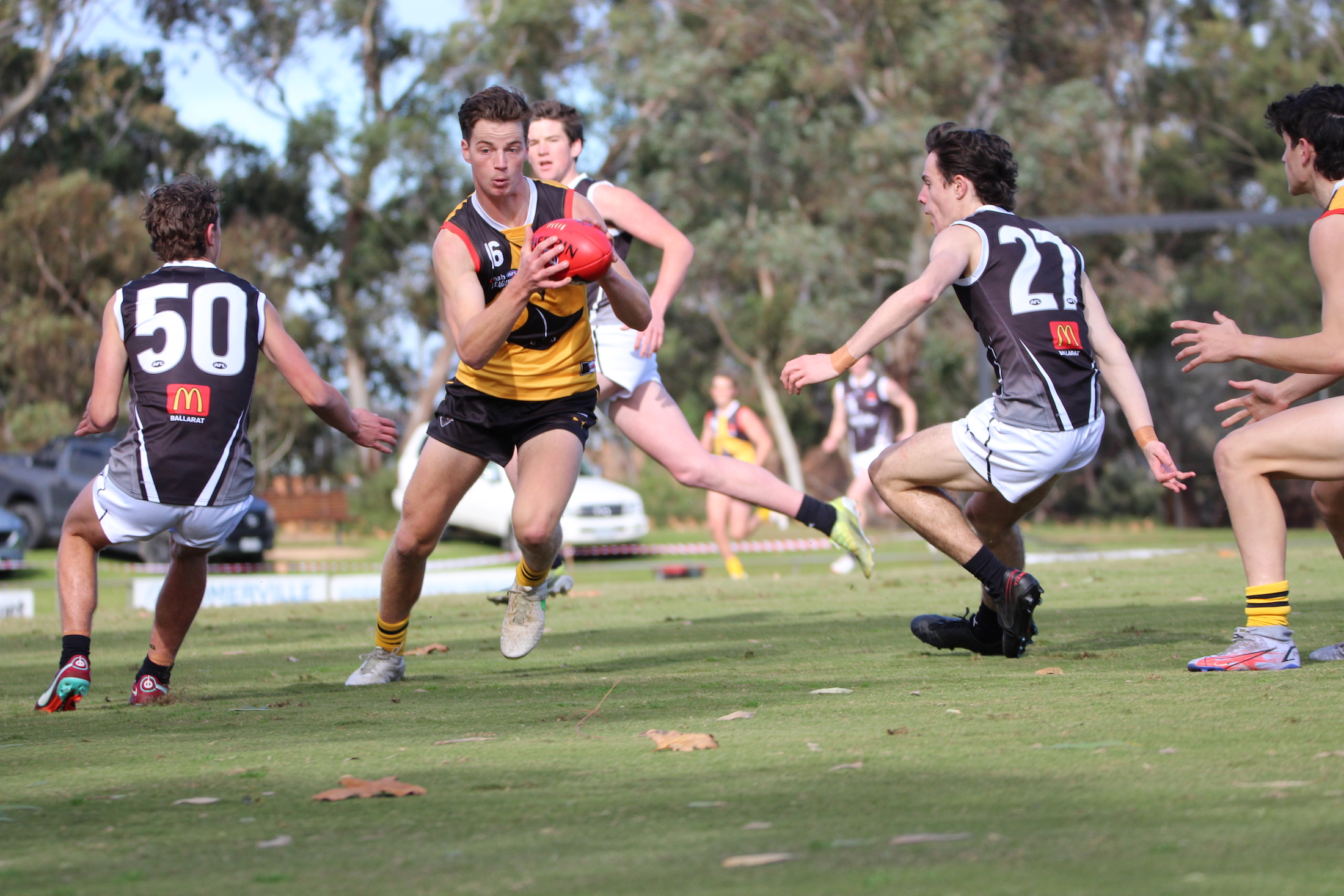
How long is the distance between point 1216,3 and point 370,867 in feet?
133

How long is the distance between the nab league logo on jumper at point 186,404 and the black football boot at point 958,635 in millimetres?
3061

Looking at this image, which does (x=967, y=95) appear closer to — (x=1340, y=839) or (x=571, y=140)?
(x=571, y=140)

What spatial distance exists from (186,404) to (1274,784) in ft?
12.9

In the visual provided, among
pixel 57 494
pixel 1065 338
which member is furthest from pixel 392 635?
pixel 57 494

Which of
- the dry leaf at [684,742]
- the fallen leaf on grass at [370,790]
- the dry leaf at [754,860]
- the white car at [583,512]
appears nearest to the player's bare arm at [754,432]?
the white car at [583,512]

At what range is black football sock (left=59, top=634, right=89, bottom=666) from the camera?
17.1 feet

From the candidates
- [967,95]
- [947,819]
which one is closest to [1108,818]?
[947,819]

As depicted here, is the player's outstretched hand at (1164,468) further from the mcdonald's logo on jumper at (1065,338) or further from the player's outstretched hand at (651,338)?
the player's outstretched hand at (651,338)

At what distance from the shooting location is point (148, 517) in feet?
17.4

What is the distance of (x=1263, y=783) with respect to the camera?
3150 mm

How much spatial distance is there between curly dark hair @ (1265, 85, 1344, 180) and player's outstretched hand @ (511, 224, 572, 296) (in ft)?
8.49

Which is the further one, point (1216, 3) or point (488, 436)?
point (1216, 3)

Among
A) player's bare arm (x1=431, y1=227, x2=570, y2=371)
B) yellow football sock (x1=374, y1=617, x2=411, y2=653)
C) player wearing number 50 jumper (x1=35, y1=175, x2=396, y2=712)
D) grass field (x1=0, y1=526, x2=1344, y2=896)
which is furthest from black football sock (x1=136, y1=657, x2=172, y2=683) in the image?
player's bare arm (x1=431, y1=227, x2=570, y2=371)

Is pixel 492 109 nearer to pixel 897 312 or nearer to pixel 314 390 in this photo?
pixel 314 390
